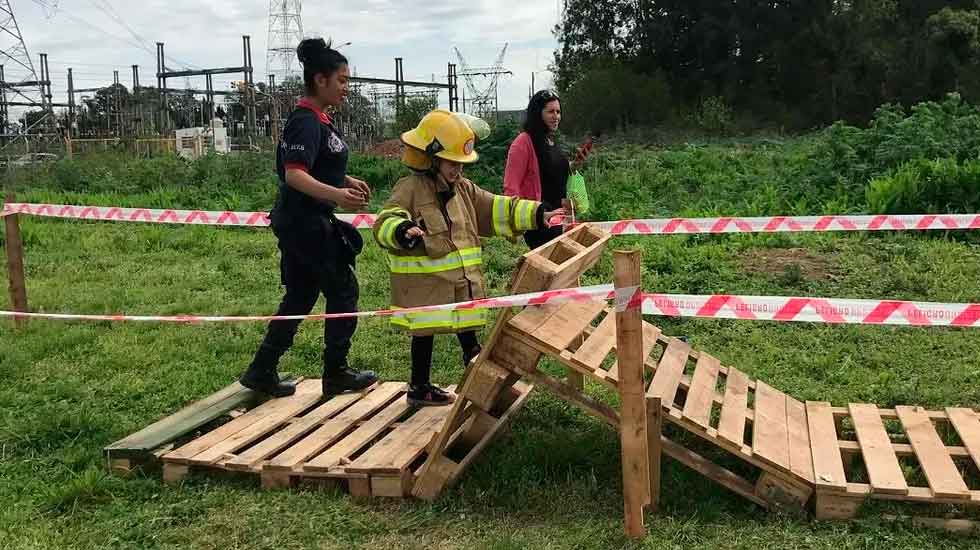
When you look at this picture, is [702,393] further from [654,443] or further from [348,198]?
[348,198]

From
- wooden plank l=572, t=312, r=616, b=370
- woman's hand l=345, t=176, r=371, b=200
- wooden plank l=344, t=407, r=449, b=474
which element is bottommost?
wooden plank l=344, t=407, r=449, b=474

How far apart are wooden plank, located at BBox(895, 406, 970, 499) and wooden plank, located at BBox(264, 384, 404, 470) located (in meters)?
2.86

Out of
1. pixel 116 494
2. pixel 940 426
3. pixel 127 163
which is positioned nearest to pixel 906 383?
pixel 940 426

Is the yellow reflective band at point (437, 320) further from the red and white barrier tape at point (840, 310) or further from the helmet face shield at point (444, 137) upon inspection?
the red and white barrier tape at point (840, 310)

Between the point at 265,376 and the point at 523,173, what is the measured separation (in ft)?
7.37

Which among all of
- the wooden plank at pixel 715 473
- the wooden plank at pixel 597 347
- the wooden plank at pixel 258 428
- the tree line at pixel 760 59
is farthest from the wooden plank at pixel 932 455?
the tree line at pixel 760 59

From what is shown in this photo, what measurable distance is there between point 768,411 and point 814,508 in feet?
2.39

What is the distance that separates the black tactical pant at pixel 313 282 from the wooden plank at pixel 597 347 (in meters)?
1.50

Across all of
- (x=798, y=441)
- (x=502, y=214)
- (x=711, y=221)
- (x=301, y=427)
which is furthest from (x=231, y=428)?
(x=711, y=221)

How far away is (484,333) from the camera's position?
6402 millimetres

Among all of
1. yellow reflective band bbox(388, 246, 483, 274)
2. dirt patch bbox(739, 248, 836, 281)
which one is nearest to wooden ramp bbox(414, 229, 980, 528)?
yellow reflective band bbox(388, 246, 483, 274)

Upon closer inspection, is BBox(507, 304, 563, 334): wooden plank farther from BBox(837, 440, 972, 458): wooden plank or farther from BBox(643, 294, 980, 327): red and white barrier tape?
BBox(837, 440, 972, 458): wooden plank

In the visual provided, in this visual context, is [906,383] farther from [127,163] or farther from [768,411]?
[127,163]

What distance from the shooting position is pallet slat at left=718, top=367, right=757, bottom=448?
12.0 feet
